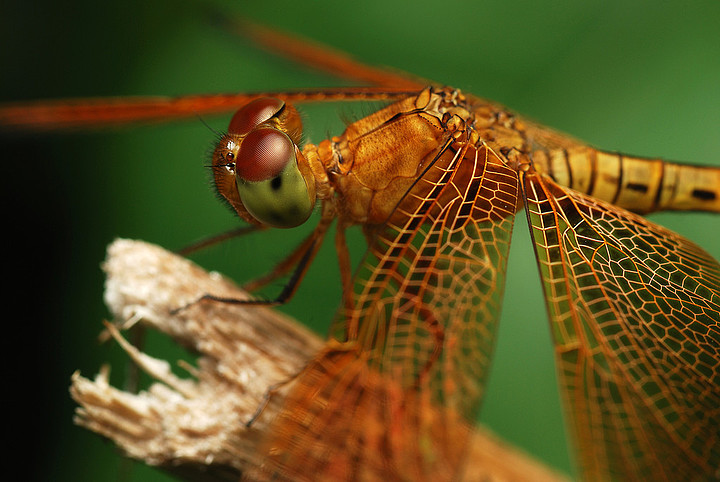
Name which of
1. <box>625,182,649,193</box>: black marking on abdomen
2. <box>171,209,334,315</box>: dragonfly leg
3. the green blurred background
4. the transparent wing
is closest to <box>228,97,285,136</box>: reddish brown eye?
<box>171,209,334,315</box>: dragonfly leg

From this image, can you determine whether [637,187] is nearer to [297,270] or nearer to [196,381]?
[297,270]

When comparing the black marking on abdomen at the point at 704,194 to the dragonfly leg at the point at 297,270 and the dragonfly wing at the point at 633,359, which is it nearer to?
the dragonfly wing at the point at 633,359

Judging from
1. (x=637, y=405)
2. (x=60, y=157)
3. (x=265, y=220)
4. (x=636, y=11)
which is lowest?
(x=637, y=405)

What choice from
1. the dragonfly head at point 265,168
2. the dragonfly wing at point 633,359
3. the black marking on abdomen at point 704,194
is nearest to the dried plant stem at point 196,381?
the dragonfly head at point 265,168

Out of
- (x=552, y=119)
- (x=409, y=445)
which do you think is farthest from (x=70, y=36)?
(x=409, y=445)

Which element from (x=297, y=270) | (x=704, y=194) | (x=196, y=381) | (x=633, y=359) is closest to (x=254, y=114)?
(x=297, y=270)

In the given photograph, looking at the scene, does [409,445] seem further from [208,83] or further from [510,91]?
[208,83]
